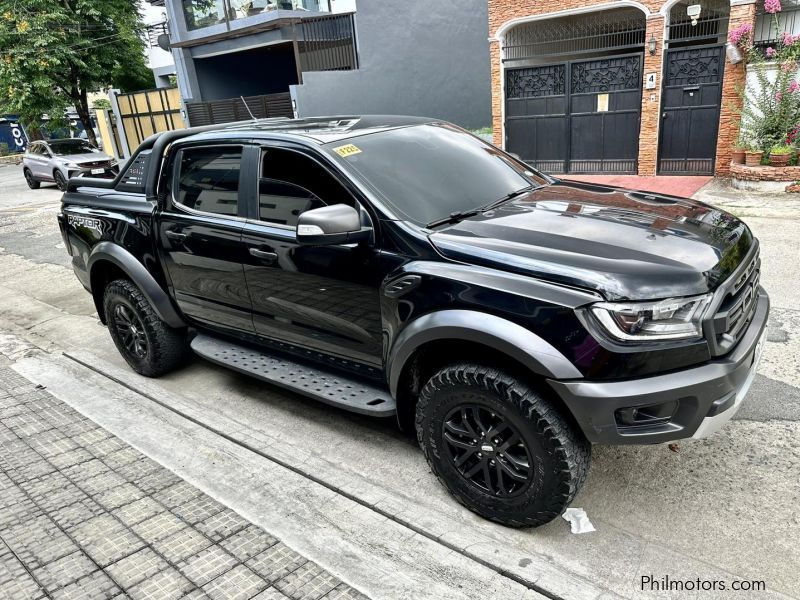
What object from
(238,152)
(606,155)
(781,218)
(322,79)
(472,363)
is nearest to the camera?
(472,363)

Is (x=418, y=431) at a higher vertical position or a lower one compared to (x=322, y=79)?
lower

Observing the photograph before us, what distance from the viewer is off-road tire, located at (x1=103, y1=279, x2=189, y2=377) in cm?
442

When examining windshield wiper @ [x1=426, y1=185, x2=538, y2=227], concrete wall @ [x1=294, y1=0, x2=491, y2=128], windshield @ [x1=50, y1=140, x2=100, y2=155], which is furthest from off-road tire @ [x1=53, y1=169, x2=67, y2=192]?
windshield wiper @ [x1=426, y1=185, x2=538, y2=227]

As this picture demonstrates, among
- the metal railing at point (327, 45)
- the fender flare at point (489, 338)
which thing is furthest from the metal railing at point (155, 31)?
the fender flare at point (489, 338)

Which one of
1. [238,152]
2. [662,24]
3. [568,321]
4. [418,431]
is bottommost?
[418,431]

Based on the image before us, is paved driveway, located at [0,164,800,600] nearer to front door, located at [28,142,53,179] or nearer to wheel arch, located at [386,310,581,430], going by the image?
wheel arch, located at [386,310,581,430]

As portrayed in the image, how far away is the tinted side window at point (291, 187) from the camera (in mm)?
3260

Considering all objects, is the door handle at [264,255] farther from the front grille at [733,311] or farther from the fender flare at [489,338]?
the front grille at [733,311]

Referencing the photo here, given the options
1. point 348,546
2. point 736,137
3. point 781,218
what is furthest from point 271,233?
point 736,137

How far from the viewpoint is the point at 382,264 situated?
9.76ft

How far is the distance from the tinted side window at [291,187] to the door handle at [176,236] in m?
0.78

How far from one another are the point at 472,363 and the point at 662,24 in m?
10.7

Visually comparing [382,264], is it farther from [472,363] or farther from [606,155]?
[606,155]

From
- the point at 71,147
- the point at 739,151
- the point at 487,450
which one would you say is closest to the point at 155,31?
the point at 71,147
